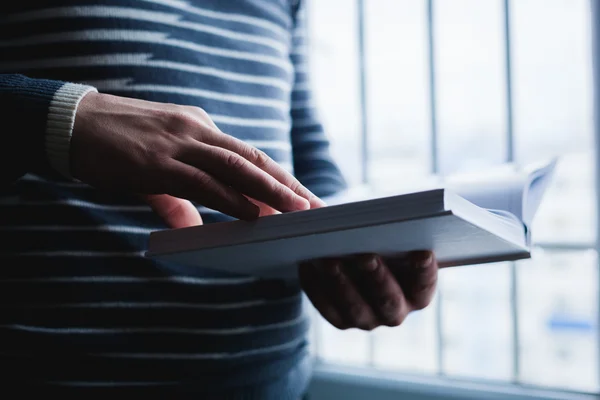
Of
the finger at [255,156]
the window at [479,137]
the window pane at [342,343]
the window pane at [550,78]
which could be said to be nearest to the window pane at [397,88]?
the window at [479,137]

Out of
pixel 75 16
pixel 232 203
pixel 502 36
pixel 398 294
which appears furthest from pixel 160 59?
pixel 502 36

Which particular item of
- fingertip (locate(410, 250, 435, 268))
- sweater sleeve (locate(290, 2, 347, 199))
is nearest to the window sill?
sweater sleeve (locate(290, 2, 347, 199))

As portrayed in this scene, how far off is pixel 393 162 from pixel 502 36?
484 millimetres

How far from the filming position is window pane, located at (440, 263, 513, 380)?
1.58 metres

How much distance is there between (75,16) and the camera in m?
0.59

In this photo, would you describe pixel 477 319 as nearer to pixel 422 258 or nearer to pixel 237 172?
pixel 422 258

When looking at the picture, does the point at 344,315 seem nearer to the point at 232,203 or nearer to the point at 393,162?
the point at 232,203

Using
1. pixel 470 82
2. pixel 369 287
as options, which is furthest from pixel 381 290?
pixel 470 82

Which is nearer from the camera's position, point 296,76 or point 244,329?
point 244,329

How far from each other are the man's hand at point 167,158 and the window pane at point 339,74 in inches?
52.2

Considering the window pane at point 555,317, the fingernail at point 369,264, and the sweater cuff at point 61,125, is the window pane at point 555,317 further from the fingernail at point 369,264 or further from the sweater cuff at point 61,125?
the sweater cuff at point 61,125

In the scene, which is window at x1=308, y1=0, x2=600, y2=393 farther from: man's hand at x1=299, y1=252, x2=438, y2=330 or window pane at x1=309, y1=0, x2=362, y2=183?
man's hand at x1=299, y1=252, x2=438, y2=330

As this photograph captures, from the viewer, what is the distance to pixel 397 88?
1664mm

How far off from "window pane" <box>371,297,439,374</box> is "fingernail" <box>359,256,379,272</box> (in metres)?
1.21
